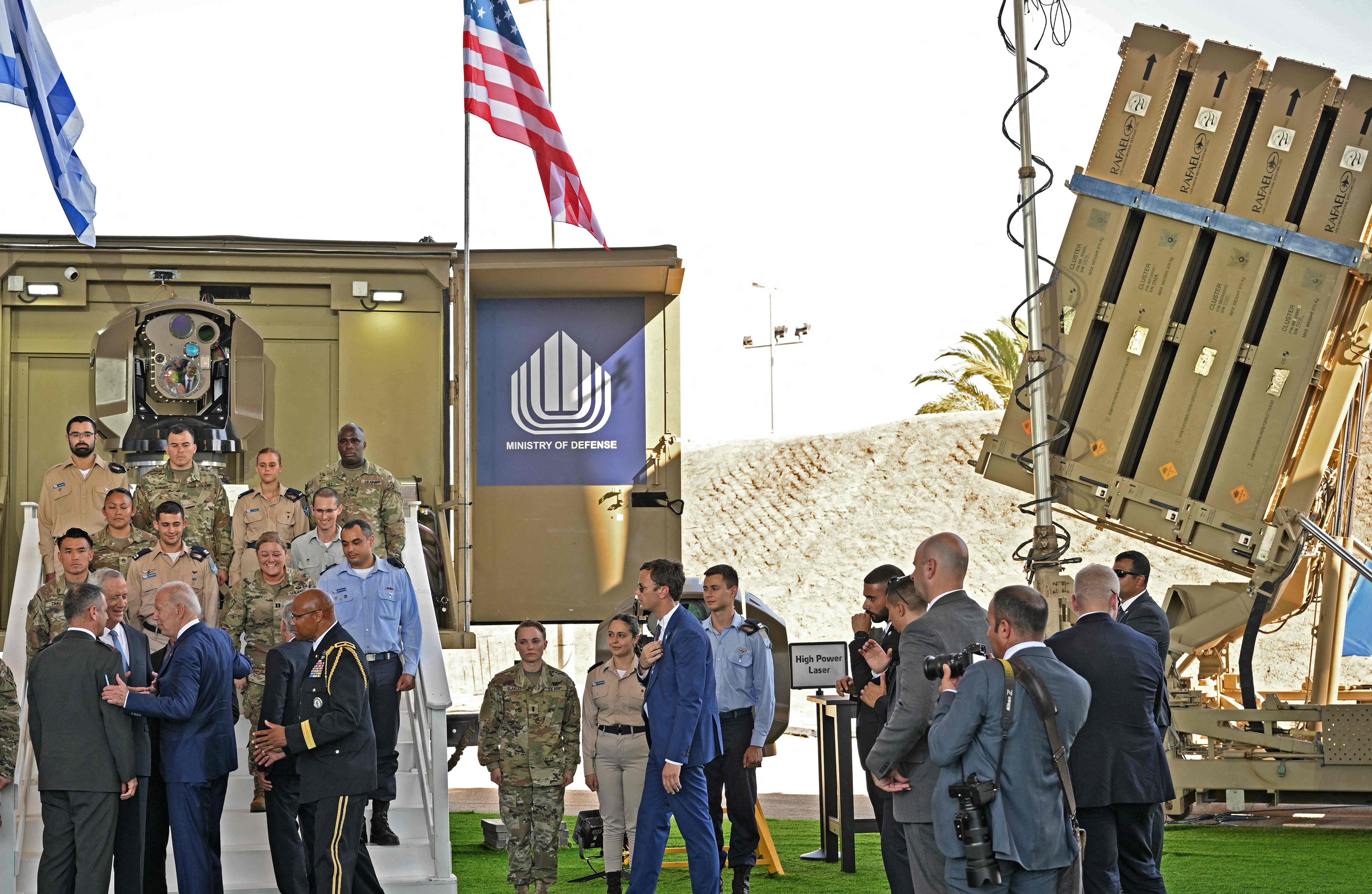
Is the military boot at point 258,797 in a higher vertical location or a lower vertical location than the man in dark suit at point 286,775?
lower

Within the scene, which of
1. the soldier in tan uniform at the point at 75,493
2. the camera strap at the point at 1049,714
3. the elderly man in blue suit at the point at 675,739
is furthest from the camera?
the soldier in tan uniform at the point at 75,493

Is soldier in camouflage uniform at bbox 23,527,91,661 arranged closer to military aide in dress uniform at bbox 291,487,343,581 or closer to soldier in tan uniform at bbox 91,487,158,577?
soldier in tan uniform at bbox 91,487,158,577

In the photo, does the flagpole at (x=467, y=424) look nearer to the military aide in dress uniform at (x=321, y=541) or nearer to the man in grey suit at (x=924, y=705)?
the military aide in dress uniform at (x=321, y=541)

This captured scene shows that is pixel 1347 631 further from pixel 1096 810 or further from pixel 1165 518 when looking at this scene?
pixel 1096 810

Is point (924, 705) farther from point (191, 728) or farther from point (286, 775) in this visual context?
point (191, 728)

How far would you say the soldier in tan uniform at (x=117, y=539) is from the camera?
769 centimetres

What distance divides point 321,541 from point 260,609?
58 cm

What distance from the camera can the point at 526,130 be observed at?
11102 millimetres

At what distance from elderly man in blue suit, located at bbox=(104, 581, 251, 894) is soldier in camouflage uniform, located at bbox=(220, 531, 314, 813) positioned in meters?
0.97

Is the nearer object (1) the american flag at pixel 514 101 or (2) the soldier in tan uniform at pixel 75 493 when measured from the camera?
(2) the soldier in tan uniform at pixel 75 493

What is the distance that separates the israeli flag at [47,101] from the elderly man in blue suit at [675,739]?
4334mm

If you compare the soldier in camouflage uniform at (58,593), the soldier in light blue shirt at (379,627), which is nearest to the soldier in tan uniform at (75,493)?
the soldier in camouflage uniform at (58,593)

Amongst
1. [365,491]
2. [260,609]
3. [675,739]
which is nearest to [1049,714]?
[675,739]

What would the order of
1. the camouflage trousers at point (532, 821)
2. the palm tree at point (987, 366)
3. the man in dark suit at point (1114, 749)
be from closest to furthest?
1. the man in dark suit at point (1114, 749)
2. the camouflage trousers at point (532, 821)
3. the palm tree at point (987, 366)
